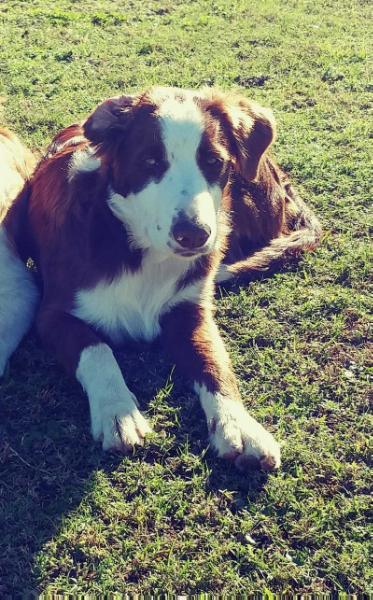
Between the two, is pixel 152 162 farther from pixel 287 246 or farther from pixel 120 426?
pixel 287 246

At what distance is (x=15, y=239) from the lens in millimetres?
5234

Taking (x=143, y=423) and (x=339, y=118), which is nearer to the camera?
(x=143, y=423)

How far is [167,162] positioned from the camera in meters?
4.18

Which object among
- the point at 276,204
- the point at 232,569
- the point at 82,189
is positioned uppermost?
the point at 82,189

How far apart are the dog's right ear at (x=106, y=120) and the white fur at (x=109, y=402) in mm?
1174

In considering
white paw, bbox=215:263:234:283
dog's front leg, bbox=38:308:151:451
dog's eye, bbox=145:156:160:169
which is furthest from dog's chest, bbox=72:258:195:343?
dog's eye, bbox=145:156:160:169

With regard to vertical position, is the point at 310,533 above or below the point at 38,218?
below

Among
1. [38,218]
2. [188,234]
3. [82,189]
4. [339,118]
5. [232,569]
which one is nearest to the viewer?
[232,569]

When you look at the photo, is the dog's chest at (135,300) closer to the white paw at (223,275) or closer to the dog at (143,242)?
Result: the dog at (143,242)

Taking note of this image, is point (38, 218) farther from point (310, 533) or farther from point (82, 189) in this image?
point (310, 533)

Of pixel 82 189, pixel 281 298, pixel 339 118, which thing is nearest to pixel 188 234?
pixel 82 189

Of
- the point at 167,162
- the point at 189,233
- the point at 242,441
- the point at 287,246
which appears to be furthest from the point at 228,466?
the point at 287,246

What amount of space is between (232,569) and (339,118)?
5.58 metres

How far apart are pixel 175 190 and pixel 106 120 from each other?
2.02 feet
